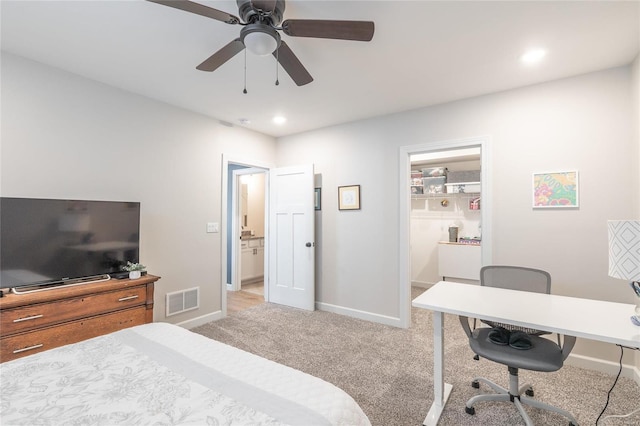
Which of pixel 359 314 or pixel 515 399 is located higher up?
pixel 515 399

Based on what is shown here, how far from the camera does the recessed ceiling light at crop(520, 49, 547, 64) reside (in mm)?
2182

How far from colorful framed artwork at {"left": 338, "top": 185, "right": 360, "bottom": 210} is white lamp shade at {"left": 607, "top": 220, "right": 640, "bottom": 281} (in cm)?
256

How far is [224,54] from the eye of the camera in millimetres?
1845

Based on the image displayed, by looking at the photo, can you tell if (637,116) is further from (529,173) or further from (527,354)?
(527,354)

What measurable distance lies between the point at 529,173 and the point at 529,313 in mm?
1648

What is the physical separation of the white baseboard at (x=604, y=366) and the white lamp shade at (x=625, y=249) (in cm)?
167

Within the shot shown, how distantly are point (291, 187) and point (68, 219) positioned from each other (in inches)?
101

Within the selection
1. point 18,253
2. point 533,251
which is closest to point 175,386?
point 18,253

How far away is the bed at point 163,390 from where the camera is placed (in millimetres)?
897

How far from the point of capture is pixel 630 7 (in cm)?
173

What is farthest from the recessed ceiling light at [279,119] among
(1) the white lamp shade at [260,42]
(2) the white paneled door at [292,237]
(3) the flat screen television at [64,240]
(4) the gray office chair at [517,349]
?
(4) the gray office chair at [517,349]

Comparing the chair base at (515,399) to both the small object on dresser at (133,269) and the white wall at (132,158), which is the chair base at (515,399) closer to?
the small object on dresser at (133,269)

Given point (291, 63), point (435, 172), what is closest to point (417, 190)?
point (435, 172)

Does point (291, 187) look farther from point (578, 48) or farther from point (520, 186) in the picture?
point (578, 48)
